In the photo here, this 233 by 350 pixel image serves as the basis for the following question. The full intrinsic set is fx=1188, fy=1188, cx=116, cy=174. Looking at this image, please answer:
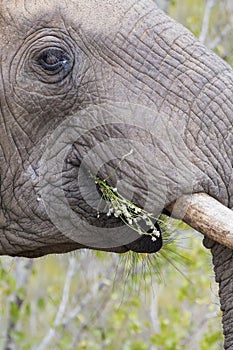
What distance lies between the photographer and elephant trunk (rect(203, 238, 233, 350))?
4453mm

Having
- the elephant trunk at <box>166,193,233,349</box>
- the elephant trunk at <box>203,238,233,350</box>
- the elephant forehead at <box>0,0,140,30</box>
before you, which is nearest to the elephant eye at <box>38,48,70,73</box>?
the elephant forehead at <box>0,0,140,30</box>

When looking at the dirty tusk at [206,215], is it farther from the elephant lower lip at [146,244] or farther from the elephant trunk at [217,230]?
the elephant lower lip at [146,244]

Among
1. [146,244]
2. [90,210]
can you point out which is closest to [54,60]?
[90,210]

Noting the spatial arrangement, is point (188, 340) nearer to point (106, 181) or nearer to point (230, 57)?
point (230, 57)

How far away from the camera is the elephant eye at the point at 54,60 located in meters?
4.64

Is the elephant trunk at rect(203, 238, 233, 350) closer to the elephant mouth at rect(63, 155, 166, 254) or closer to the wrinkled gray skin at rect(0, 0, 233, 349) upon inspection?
the wrinkled gray skin at rect(0, 0, 233, 349)

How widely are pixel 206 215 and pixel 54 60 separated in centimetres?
92

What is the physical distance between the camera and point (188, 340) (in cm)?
798

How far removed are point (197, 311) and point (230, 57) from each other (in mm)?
2157

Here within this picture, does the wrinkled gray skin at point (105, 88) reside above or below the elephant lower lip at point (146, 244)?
above

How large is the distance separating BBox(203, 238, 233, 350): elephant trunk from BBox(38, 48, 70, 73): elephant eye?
0.88 meters

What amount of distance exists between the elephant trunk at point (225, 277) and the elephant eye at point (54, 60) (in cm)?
88

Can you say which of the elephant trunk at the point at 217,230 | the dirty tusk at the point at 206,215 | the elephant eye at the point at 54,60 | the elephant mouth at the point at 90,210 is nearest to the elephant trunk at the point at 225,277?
the elephant trunk at the point at 217,230

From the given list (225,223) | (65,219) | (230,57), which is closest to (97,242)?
(65,219)
